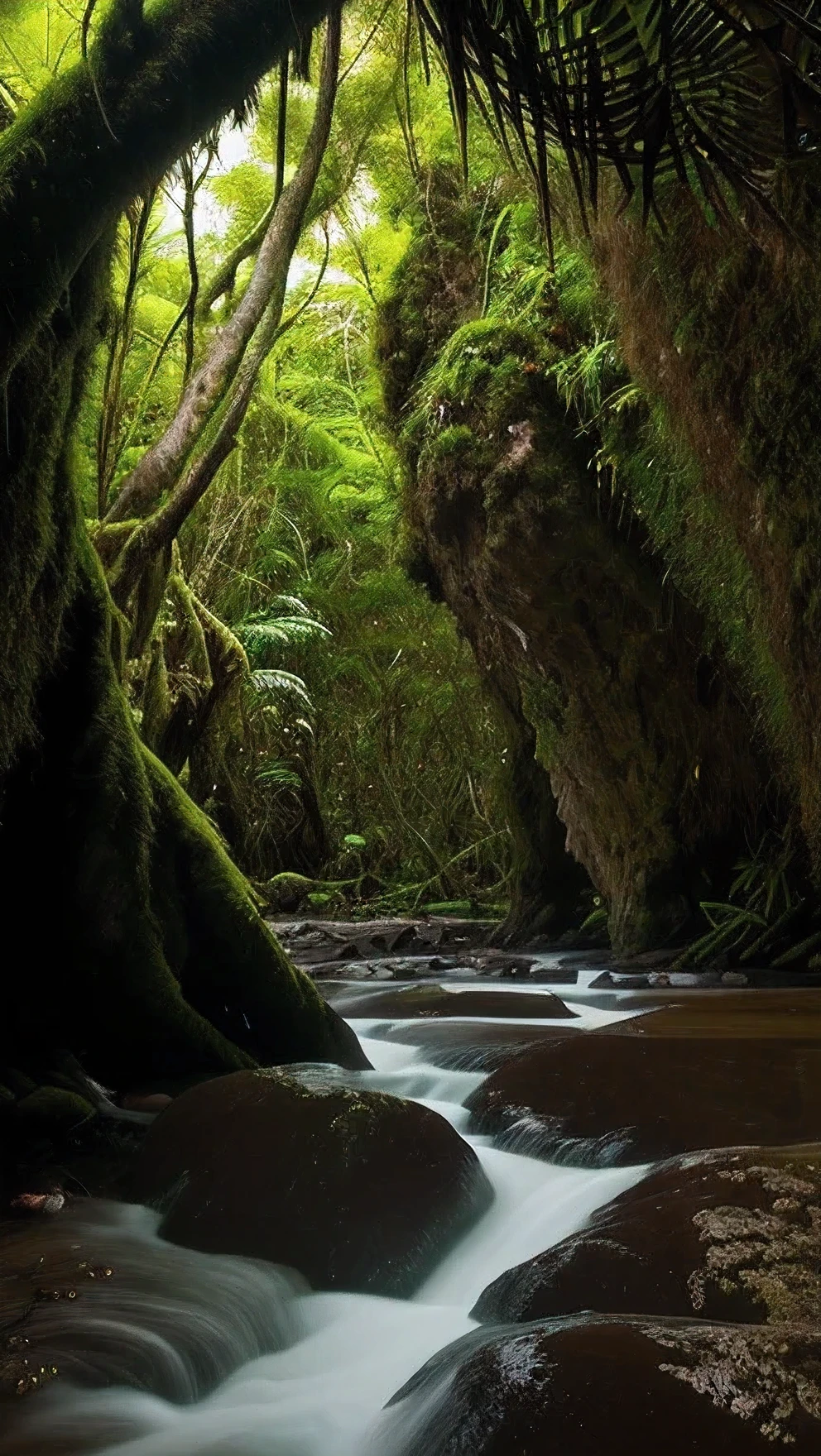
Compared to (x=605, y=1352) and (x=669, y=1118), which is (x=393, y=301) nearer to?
(x=669, y=1118)

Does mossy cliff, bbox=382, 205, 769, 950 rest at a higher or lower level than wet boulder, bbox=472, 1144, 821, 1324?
higher

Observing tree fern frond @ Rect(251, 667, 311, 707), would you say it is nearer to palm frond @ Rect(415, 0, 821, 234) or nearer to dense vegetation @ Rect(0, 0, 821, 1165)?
dense vegetation @ Rect(0, 0, 821, 1165)

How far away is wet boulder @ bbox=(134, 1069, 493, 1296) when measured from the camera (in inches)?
129

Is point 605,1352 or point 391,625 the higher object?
point 391,625

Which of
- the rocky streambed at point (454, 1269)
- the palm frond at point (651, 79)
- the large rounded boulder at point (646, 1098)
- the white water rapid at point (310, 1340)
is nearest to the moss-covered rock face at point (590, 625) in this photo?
the palm frond at point (651, 79)

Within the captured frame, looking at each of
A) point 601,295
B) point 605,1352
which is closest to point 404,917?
point 601,295

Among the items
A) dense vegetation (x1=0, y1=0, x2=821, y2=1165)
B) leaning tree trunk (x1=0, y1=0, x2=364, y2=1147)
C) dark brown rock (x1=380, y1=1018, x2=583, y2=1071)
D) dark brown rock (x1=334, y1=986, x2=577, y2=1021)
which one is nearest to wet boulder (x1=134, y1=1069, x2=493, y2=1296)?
dense vegetation (x1=0, y1=0, x2=821, y2=1165)

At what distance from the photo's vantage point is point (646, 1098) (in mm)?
3928

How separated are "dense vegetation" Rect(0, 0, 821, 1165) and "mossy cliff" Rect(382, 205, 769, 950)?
27 millimetres

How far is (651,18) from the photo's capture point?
161 inches

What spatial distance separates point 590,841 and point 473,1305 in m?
6.18

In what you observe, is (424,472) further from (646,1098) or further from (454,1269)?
(454,1269)

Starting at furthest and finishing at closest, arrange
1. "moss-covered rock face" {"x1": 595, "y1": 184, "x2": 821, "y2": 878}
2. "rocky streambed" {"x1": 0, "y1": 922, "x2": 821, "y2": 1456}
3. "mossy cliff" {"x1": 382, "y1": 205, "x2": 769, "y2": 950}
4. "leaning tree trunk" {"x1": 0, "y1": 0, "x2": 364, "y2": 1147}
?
1. "mossy cliff" {"x1": 382, "y1": 205, "x2": 769, "y2": 950}
2. "moss-covered rock face" {"x1": 595, "y1": 184, "x2": 821, "y2": 878}
3. "leaning tree trunk" {"x1": 0, "y1": 0, "x2": 364, "y2": 1147}
4. "rocky streambed" {"x1": 0, "y1": 922, "x2": 821, "y2": 1456}

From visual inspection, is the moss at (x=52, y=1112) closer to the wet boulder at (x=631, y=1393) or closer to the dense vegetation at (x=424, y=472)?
the dense vegetation at (x=424, y=472)
